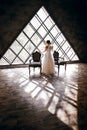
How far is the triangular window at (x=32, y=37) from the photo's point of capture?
9.01 meters

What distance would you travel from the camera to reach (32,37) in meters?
9.23

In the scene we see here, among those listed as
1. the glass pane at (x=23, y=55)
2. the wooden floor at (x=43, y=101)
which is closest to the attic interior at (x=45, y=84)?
the wooden floor at (x=43, y=101)

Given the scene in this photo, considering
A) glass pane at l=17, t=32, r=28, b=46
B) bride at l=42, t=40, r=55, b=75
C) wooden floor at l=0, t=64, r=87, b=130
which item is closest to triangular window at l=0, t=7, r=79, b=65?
glass pane at l=17, t=32, r=28, b=46

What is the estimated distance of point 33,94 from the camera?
5.36 metres

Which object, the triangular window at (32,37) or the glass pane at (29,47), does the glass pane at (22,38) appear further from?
the glass pane at (29,47)

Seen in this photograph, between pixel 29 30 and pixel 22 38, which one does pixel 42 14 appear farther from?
pixel 22 38

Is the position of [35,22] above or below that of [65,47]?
above

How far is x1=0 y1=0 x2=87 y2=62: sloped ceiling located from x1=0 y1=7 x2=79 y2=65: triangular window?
0.28 metres

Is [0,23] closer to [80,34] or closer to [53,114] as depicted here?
[80,34]

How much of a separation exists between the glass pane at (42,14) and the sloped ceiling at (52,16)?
0.28 meters

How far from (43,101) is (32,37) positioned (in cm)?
490

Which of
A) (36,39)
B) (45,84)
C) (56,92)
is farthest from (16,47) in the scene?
(56,92)

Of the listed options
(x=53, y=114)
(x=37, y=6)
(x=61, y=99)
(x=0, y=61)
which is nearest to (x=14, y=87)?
(x=61, y=99)

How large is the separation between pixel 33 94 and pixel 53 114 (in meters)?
1.34
